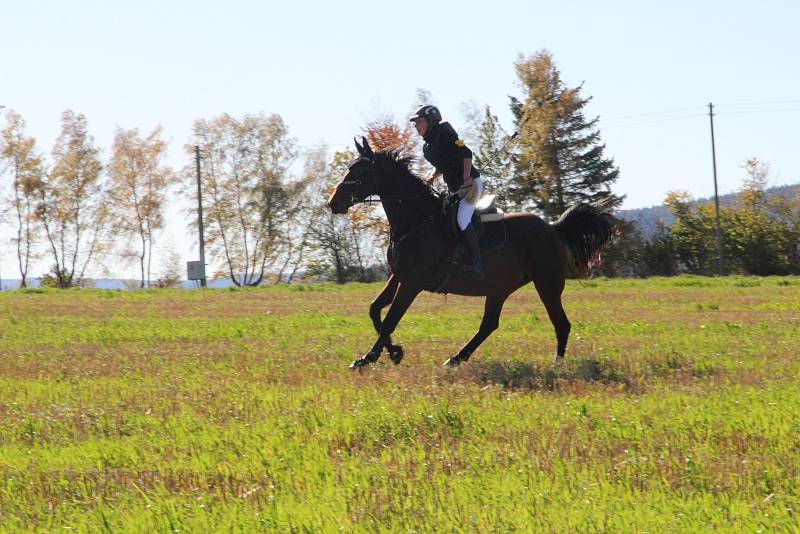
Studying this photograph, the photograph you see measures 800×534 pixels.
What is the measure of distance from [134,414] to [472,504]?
4080mm

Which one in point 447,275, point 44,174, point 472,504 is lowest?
point 472,504

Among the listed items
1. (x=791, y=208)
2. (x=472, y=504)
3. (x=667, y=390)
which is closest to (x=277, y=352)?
(x=667, y=390)

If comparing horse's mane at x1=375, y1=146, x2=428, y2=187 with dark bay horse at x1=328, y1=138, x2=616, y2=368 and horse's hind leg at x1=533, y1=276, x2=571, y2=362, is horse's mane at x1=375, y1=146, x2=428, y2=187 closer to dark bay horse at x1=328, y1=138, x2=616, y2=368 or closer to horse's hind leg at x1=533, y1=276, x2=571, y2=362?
dark bay horse at x1=328, y1=138, x2=616, y2=368

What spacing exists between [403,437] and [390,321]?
418 cm

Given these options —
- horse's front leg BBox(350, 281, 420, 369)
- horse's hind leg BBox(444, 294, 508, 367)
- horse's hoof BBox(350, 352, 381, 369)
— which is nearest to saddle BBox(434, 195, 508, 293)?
horse's front leg BBox(350, 281, 420, 369)

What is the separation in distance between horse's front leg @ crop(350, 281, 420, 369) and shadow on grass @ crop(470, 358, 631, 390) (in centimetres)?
110

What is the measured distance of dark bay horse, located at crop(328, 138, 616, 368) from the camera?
1198 cm

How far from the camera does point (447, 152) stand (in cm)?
1226

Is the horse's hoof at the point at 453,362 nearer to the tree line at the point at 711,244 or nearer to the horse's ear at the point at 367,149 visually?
the horse's ear at the point at 367,149

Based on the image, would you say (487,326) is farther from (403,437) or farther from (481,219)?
(403,437)

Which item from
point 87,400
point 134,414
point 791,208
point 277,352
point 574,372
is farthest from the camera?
point 791,208

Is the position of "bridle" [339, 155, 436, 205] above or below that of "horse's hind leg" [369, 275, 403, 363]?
above

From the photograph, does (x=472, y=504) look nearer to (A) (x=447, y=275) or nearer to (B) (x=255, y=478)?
(B) (x=255, y=478)

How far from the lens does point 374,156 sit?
12281 mm
